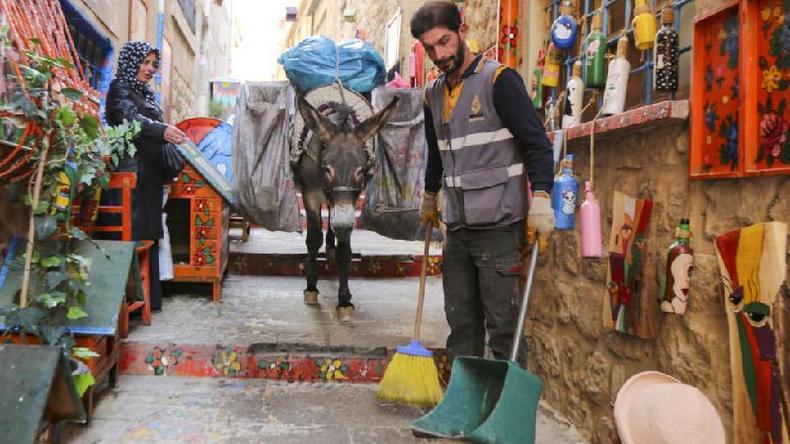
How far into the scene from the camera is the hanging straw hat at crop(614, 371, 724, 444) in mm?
1967

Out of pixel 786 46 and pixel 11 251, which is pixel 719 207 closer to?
pixel 786 46

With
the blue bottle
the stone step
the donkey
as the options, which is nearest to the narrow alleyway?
the stone step

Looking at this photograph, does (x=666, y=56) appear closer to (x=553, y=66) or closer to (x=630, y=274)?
(x=630, y=274)

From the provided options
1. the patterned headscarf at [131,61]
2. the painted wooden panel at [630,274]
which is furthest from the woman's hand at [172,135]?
the painted wooden panel at [630,274]

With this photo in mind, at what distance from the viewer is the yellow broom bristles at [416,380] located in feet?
9.83

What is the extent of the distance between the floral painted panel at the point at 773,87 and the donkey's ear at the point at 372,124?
2.96 metres

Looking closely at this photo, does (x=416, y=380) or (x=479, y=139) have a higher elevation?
(x=479, y=139)

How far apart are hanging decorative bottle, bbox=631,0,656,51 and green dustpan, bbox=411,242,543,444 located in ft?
3.06

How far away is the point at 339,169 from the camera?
4.39 metres

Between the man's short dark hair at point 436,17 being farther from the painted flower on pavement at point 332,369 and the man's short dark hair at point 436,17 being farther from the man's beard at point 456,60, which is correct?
the painted flower on pavement at point 332,369

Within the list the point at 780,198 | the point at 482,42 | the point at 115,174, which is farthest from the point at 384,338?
the point at 780,198

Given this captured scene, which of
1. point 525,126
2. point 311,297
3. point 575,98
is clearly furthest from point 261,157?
point 525,126

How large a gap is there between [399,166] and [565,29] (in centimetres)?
258

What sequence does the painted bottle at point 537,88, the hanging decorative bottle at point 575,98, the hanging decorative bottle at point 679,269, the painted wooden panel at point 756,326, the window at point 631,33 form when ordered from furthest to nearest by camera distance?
the painted bottle at point 537,88 < the hanging decorative bottle at point 575,98 < the window at point 631,33 < the hanging decorative bottle at point 679,269 < the painted wooden panel at point 756,326
